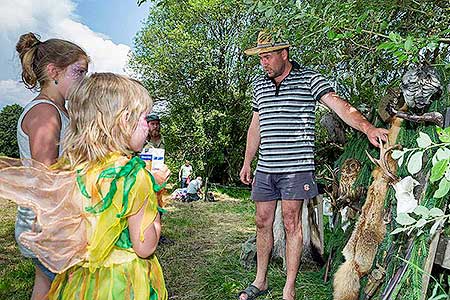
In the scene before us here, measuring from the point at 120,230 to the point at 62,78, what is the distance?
0.75 m

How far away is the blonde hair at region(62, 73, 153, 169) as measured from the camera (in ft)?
4.52

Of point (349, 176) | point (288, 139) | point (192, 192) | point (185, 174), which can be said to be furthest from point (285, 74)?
point (185, 174)

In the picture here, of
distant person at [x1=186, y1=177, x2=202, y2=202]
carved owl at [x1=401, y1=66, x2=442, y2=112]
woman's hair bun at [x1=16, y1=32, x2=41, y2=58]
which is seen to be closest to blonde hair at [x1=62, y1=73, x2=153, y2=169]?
woman's hair bun at [x1=16, y1=32, x2=41, y2=58]

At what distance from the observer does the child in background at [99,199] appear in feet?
4.38

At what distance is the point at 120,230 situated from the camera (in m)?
1.36

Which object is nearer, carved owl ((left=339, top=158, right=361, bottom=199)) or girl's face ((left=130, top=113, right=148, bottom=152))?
girl's face ((left=130, top=113, right=148, bottom=152))

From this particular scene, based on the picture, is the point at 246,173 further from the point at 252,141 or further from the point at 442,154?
the point at 442,154

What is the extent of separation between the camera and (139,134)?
143cm

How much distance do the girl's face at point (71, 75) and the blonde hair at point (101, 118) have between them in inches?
14.0

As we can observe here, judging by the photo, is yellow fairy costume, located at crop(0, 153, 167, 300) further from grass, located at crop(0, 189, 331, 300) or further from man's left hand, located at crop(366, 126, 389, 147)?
grass, located at crop(0, 189, 331, 300)

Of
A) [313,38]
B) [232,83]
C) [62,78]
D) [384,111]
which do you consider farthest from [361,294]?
[232,83]

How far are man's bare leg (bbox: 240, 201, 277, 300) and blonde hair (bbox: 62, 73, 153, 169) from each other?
1.34 metres

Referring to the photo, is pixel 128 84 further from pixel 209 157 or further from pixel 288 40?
pixel 209 157

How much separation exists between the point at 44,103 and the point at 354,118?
1426 mm
